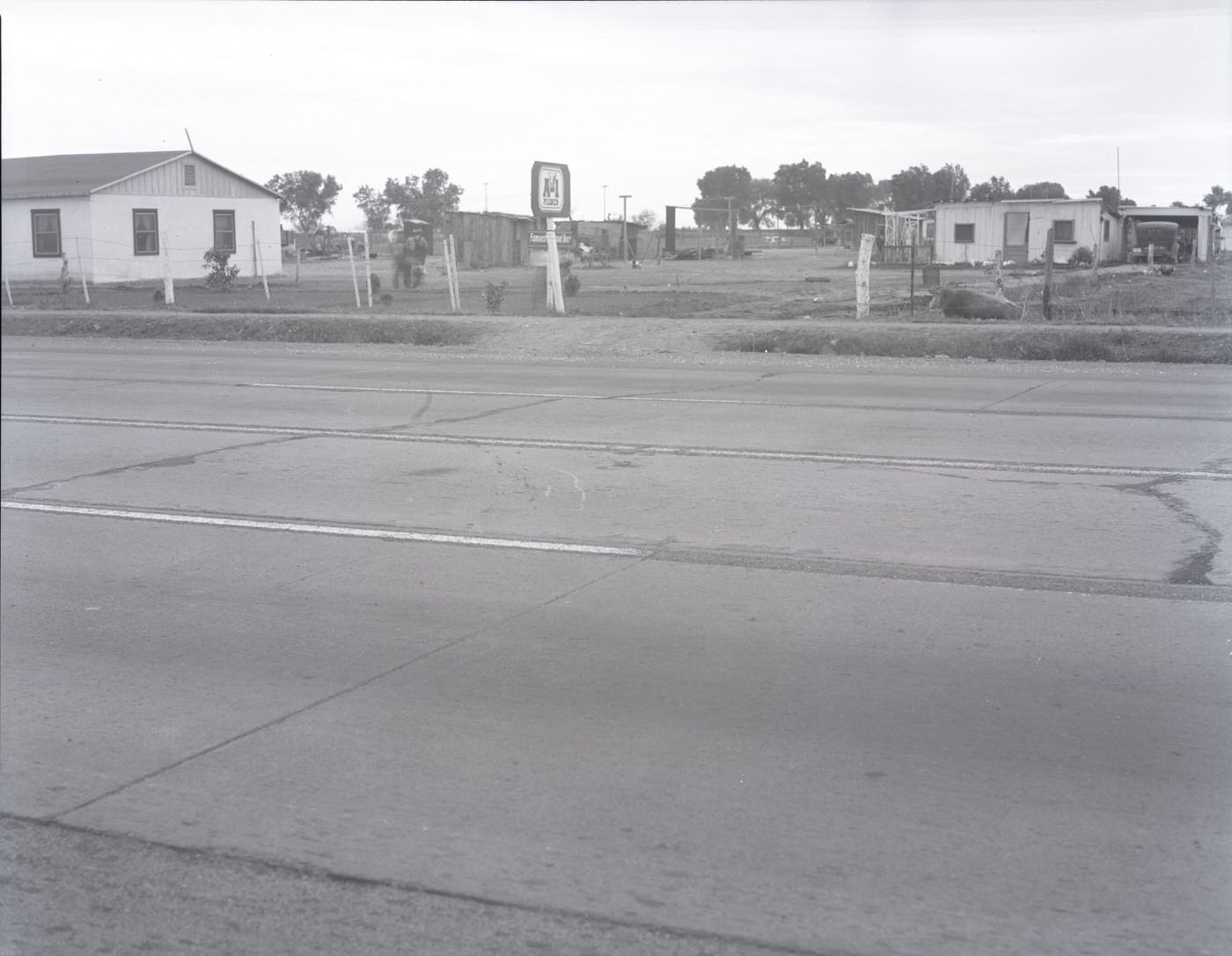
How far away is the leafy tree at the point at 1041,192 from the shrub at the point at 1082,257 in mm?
2332

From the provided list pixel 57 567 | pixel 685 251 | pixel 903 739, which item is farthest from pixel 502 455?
pixel 685 251

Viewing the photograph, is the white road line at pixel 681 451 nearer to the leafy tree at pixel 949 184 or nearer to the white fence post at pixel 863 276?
the white fence post at pixel 863 276

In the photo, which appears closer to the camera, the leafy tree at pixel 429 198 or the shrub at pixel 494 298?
the shrub at pixel 494 298

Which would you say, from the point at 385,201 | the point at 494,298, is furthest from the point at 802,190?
the point at 385,201

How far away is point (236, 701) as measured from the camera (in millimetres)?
5004

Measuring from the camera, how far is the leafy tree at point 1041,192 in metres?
47.1

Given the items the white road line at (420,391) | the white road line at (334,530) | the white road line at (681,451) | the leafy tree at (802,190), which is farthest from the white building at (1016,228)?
the white road line at (334,530)

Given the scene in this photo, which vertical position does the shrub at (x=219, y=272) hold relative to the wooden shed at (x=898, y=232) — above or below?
below

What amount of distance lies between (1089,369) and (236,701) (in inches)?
545

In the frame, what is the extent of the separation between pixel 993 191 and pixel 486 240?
19.8 metres

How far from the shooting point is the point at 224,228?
1578 inches

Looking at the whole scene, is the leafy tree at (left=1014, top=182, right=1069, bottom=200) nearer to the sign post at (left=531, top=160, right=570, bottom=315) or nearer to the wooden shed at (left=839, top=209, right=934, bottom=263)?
the wooden shed at (left=839, top=209, right=934, bottom=263)

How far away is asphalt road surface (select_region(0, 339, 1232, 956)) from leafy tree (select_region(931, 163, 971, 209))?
44180mm

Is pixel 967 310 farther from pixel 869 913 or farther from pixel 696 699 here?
pixel 869 913
